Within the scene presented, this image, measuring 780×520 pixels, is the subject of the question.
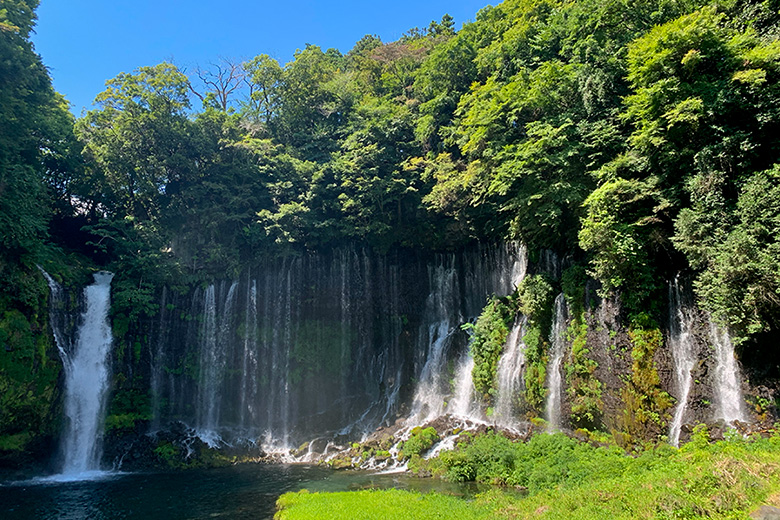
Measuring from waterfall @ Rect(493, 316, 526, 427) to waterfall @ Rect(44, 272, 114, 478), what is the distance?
1995 centimetres

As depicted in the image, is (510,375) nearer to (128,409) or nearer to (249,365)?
(249,365)

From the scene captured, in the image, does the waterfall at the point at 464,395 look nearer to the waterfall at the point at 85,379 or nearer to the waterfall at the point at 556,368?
the waterfall at the point at 556,368

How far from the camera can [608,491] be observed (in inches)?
396

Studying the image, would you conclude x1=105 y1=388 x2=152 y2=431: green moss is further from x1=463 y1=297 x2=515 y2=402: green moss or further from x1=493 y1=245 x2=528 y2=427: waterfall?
x1=493 y1=245 x2=528 y2=427: waterfall

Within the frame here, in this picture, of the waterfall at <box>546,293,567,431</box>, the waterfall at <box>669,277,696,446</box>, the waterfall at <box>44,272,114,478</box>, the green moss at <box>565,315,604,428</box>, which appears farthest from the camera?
the waterfall at <box>44,272,114,478</box>

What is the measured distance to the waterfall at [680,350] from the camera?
13320 mm

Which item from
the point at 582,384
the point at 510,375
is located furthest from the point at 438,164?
the point at 582,384

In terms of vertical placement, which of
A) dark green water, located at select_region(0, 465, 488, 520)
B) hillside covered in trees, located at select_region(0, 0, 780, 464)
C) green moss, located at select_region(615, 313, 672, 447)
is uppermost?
hillside covered in trees, located at select_region(0, 0, 780, 464)

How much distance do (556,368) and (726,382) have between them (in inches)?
241

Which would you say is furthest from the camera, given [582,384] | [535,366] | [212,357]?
[212,357]

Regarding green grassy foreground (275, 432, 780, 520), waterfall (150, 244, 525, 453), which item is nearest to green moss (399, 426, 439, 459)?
green grassy foreground (275, 432, 780, 520)

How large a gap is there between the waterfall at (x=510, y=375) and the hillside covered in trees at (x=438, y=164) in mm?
4015

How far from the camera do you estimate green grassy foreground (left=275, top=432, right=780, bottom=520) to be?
798cm

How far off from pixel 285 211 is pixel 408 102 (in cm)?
1171
